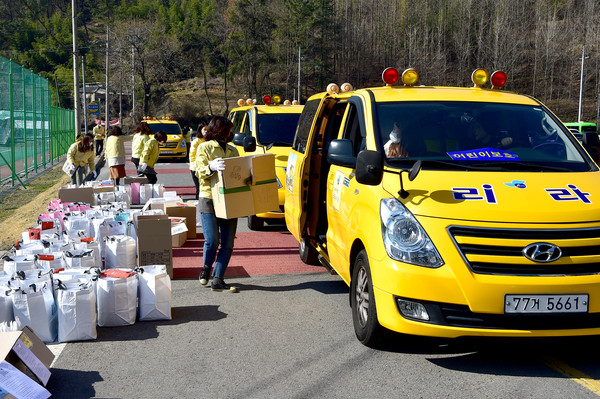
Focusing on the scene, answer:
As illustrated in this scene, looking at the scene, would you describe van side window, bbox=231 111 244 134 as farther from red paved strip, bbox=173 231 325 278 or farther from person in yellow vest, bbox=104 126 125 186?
red paved strip, bbox=173 231 325 278

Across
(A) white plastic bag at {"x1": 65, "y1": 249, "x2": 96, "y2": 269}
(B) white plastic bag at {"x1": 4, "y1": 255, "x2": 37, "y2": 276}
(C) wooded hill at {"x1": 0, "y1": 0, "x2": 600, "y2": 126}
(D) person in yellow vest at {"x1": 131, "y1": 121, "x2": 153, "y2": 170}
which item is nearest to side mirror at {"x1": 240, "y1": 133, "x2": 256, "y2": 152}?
(A) white plastic bag at {"x1": 65, "y1": 249, "x2": 96, "y2": 269}

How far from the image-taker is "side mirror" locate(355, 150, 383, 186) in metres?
4.75

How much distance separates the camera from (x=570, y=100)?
8669 cm

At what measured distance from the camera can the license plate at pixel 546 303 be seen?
Result: 4.14m

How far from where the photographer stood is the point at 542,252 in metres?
4.16

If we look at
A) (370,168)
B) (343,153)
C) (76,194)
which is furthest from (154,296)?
(76,194)

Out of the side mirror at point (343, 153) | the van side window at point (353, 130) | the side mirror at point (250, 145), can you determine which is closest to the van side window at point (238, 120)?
the side mirror at point (250, 145)

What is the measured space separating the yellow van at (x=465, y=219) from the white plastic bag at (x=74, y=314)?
6.93ft

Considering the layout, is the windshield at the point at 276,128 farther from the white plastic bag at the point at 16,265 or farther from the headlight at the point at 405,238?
the headlight at the point at 405,238

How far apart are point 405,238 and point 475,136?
150cm

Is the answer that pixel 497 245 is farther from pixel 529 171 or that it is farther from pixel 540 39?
pixel 540 39

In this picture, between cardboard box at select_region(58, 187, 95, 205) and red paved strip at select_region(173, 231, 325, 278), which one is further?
cardboard box at select_region(58, 187, 95, 205)

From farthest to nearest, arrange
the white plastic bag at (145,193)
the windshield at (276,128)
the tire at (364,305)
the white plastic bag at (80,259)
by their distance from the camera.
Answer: the white plastic bag at (145,193), the windshield at (276,128), the white plastic bag at (80,259), the tire at (364,305)

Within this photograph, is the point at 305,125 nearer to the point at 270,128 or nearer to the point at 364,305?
the point at 364,305
